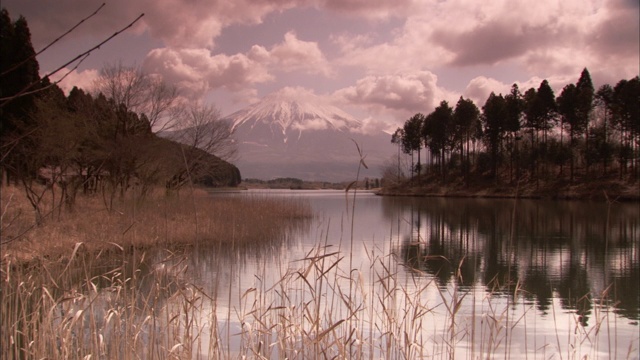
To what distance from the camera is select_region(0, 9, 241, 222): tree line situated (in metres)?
16.9

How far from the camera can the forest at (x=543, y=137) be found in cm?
4681

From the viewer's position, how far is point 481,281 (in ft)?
34.5

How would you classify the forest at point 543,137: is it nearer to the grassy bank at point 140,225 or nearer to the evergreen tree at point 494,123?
the evergreen tree at point 494,123

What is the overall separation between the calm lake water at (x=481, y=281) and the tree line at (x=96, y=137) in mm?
7381

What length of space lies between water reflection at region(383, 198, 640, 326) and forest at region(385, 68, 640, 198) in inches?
792

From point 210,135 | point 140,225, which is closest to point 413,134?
point 210,135

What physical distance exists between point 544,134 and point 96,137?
49.4 m

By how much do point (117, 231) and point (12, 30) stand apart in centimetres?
2105

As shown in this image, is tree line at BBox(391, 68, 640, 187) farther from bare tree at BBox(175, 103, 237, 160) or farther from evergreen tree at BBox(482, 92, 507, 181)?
bare tree at BBox(175, 103, 237, 160)

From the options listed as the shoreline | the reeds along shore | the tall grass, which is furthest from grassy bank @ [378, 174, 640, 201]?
the tall grass

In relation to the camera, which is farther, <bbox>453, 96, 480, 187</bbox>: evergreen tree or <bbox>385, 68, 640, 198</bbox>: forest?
<bbox>453, 96, 480, 187</bbox>: evergreen tree

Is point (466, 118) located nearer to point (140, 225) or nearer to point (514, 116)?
point (514, 116)

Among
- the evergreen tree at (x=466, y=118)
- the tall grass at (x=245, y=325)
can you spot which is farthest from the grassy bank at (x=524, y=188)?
the tall grass at (x=245, y=325)

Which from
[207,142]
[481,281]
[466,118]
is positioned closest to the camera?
[481,281]
